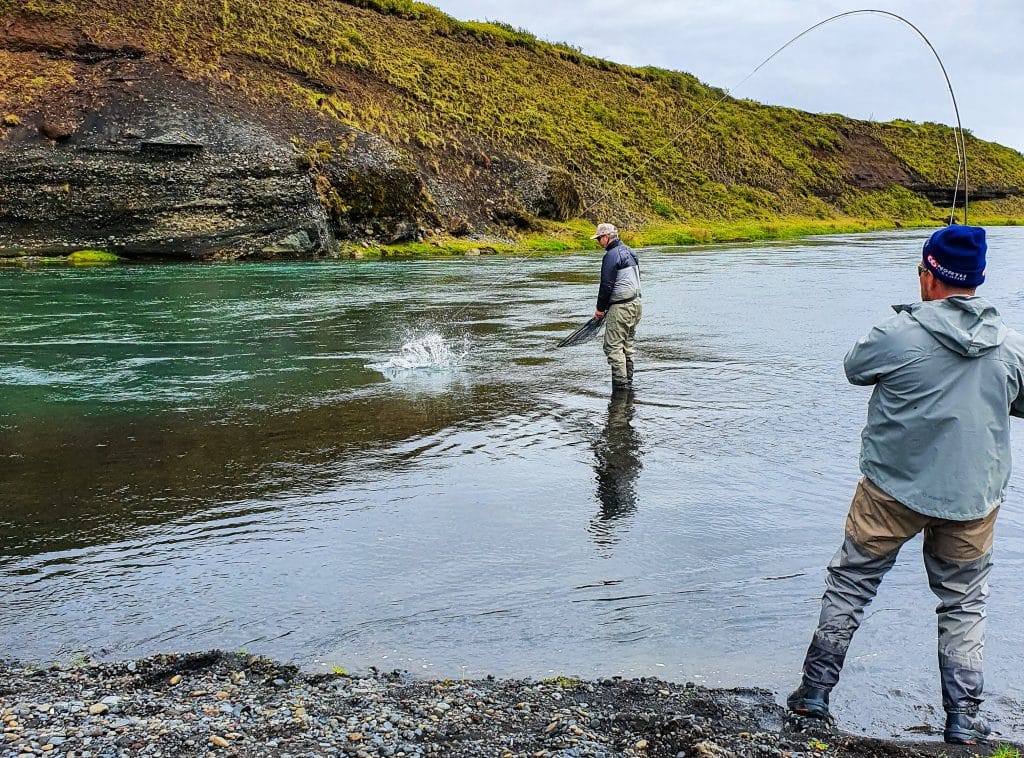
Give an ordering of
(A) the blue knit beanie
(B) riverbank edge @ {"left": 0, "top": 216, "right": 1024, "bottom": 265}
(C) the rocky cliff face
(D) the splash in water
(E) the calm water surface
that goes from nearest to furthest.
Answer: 1. (A) the blue knit beanie
2. (E) the calm water surface
3. (D) the splash in water
4. (C) the rocky cliff face
5. (B) riverbank edge @ {"left": 0, "top": 216, "right": 1024, "bottom": 265}

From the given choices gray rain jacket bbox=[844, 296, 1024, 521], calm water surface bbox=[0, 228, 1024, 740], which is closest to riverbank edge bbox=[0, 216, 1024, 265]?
calm water surface bbox=[0, 228, 1024, 740]

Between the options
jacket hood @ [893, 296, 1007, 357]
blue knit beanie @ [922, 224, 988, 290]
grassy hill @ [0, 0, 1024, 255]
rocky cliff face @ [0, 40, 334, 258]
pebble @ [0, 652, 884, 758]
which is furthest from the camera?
grassy hill @ [0, 0, 1024, 255]

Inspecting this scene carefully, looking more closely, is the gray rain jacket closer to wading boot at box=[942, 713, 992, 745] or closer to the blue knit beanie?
the blue knit beanie

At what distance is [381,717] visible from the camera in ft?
12.7

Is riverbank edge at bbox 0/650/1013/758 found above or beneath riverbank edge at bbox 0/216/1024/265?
beneath

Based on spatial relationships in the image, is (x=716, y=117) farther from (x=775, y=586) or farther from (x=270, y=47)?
(x=775, y=586)

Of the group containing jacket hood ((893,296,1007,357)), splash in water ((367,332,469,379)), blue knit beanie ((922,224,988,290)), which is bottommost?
splash in water ((367,332,469,379))

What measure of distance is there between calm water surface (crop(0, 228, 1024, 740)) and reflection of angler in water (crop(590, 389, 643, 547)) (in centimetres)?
3

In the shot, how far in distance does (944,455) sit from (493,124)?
53.4 metres

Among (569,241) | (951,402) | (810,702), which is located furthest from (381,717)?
(569,241)

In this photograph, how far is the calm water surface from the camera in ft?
16.0

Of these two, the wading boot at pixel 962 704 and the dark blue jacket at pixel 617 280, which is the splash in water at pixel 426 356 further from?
the wading boot at pixel 962 704

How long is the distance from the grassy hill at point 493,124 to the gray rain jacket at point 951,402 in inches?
1318

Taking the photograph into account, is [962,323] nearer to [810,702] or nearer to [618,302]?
[810,702]
